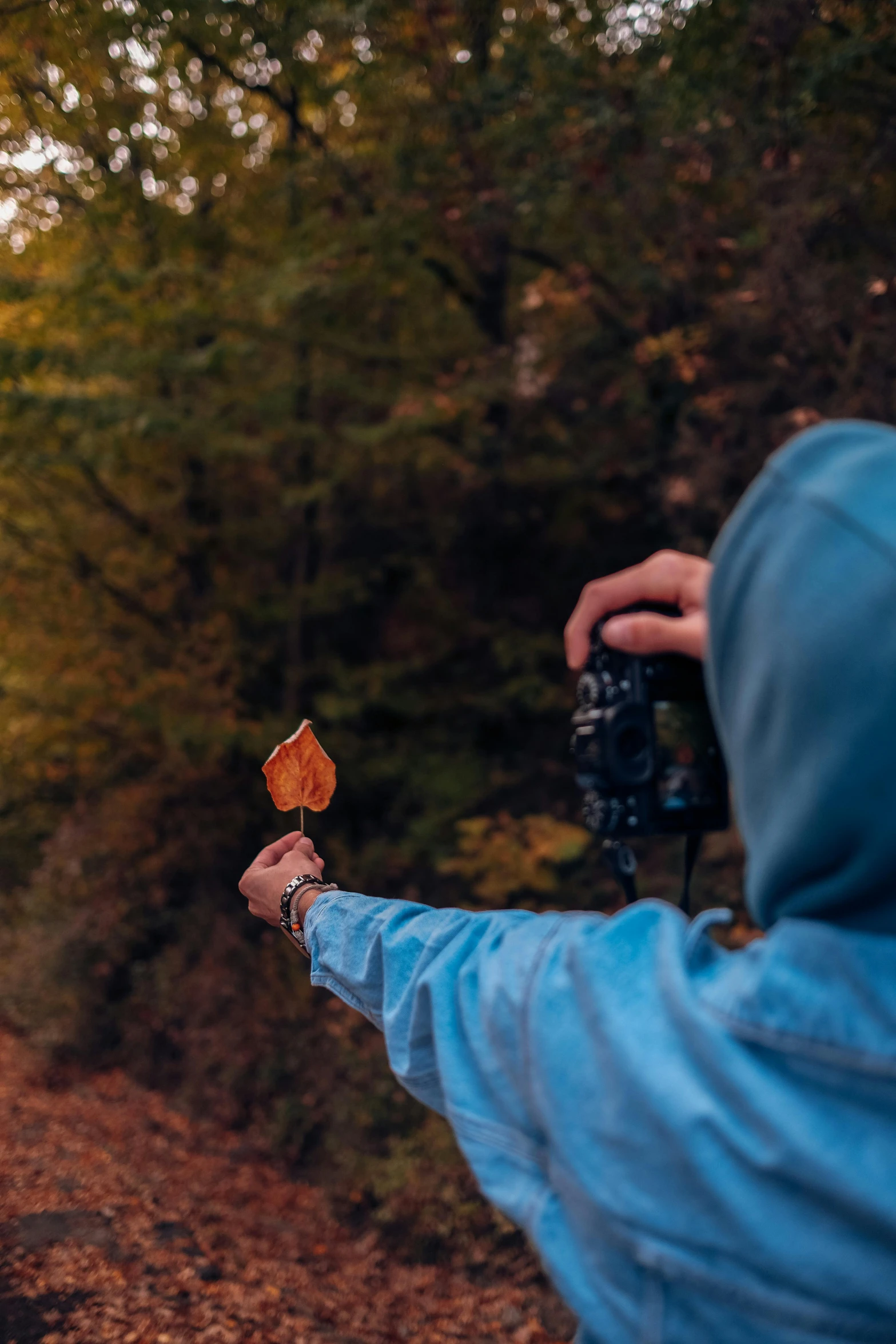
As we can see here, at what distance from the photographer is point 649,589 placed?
3.83 feet

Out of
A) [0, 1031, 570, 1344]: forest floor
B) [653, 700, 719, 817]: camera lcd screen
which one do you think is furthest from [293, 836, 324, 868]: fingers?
[0, 1031, 570, 1344]: forest floor

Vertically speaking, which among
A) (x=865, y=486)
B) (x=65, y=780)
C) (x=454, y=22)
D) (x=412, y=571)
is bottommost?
(x=65, y=780)

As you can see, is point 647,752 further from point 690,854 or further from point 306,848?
point 306,848

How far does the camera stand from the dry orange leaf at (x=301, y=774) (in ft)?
4.84

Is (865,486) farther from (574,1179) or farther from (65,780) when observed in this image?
(65,780)

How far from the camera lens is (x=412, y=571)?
7973mm

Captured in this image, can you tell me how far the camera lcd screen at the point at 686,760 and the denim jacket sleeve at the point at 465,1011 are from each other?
1.08 ft

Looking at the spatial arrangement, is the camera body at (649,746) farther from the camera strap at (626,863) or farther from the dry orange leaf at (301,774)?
the dry orange leaf at (301,774)

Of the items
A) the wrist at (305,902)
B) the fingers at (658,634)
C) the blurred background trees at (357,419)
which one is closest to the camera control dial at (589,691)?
the fingers at (658,634)

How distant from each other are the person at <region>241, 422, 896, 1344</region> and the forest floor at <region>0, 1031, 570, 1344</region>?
10.5ft

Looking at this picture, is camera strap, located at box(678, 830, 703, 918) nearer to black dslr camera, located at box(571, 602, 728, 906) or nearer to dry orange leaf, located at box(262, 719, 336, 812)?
black dslr camera, located at box(571, 602, 728, 906)

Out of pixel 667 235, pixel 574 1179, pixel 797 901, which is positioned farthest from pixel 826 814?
pixel 667 235

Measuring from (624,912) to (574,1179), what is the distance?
0.26m

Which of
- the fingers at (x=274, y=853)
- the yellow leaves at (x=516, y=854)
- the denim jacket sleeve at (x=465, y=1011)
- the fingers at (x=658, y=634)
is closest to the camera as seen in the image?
the denim jacket sleeve at (x=465, y=1011)
